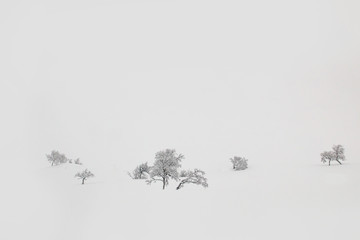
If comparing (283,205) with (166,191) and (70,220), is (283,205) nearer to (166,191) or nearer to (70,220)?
(166,191)

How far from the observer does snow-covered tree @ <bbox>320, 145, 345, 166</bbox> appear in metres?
34.1

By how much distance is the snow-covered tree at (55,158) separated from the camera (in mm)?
34594

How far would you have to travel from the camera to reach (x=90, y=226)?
14227 mm

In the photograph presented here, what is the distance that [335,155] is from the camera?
1346 inches

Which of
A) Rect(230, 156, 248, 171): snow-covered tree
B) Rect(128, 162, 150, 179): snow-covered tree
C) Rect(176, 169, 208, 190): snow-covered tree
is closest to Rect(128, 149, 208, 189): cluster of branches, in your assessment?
Rect(176, 169, 208, 190): snow-covered tree

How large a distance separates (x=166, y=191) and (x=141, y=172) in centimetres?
1019

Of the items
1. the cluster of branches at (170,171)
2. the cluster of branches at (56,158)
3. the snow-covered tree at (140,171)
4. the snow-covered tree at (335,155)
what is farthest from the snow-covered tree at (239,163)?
the cluster of branches at (56,158)

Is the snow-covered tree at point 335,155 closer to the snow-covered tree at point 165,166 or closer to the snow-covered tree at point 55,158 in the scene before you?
the snow-covered tree at point 165,166

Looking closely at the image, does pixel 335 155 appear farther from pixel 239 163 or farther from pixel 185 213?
pixel 185 213

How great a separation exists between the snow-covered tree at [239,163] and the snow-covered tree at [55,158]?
25276 mm

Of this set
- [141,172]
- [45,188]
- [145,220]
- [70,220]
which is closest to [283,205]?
[145,220]

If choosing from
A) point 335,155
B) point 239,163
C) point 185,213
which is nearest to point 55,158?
point 185,213

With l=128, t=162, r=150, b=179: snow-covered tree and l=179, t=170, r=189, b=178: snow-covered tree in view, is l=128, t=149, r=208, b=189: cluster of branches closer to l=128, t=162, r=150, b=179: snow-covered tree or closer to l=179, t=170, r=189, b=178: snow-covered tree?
l=179, t=170, r=189, b=178: snow-covered tree

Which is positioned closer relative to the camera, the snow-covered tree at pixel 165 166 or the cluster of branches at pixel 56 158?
the snow-covered tree at pixel 165 166
